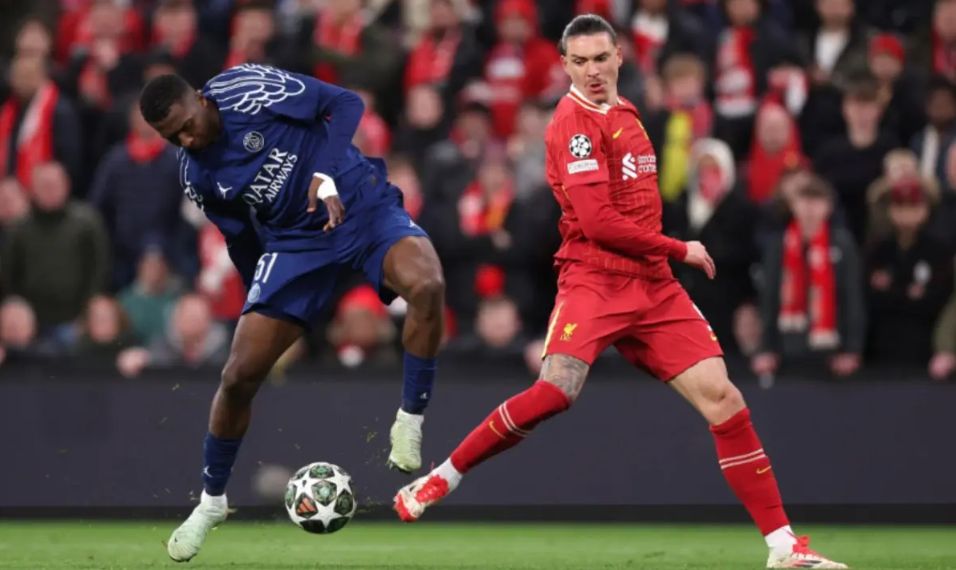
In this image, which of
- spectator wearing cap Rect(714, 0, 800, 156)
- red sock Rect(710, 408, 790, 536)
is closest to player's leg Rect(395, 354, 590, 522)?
red sock Rect(710, 408, 790, 536)

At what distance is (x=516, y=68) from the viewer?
1488 cm

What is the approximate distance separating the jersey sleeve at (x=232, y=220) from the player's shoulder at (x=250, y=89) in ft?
1.07

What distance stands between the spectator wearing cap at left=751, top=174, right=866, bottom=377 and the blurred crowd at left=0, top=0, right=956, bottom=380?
15 millimetres

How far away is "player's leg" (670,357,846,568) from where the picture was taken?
341 inches

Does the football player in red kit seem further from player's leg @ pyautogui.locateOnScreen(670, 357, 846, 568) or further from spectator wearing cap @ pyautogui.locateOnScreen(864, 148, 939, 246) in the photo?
spectator wearing cap @ pyautogui.locateOnScreen(864, 148, 939, 246)

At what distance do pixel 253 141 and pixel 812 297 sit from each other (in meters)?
4.69

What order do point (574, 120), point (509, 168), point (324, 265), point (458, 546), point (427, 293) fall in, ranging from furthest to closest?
point (509, 168) → point (458, 546) → point (324, 265) → point (427, 293) → point (574, 120)

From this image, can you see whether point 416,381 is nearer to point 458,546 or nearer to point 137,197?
point 458,546

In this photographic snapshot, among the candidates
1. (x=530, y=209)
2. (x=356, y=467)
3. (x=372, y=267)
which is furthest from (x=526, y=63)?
(x=372, y=267)

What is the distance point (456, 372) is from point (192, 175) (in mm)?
4028

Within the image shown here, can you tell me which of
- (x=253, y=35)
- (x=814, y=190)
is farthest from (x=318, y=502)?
(x=253, y=35)

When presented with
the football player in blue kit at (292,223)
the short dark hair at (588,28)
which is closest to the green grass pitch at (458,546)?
the football player in blue kit at (292,223)

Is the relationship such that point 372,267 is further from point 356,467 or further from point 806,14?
point 806,14

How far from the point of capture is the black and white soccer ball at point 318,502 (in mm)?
9219
